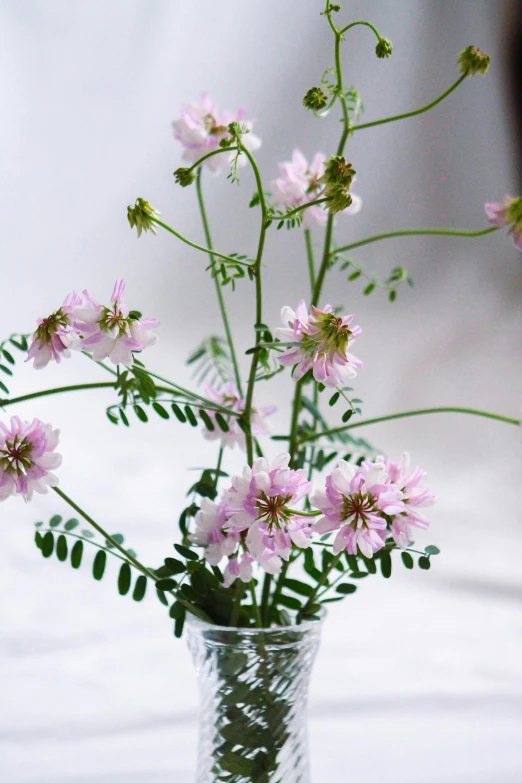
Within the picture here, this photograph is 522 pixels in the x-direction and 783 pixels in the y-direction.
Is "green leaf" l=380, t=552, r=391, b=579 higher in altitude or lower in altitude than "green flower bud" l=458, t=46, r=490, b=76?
lower

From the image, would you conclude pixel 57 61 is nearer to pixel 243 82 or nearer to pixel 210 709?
pixel 243 82

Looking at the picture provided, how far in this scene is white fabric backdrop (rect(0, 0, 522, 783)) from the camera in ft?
4.59

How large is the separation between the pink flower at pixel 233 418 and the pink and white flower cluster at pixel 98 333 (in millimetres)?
142

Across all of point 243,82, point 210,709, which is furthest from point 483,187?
point 210,709

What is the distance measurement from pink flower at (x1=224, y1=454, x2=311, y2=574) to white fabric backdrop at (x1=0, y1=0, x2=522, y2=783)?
0.73m

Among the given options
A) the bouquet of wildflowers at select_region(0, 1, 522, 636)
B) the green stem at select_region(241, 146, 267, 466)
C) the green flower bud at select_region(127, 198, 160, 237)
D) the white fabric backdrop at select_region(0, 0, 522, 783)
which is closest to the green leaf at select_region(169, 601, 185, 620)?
the bouquet of wildflowers at select_region(0, 1, 522, 636)

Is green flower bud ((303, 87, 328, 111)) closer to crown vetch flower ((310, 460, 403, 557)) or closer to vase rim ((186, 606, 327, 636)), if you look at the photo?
crown vetch flower ((310, 460, 403, 557))

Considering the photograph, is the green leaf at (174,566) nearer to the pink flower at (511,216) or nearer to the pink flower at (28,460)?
the pink flower at (28,460)

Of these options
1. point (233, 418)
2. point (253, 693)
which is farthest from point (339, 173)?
point (253, 693)

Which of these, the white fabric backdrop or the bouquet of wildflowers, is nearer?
the bouquet of wildflowers

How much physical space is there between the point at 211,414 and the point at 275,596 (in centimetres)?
14

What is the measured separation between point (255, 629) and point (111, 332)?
0.23 meters

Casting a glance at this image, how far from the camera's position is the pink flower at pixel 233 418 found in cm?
67

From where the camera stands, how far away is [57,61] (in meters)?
1.64
